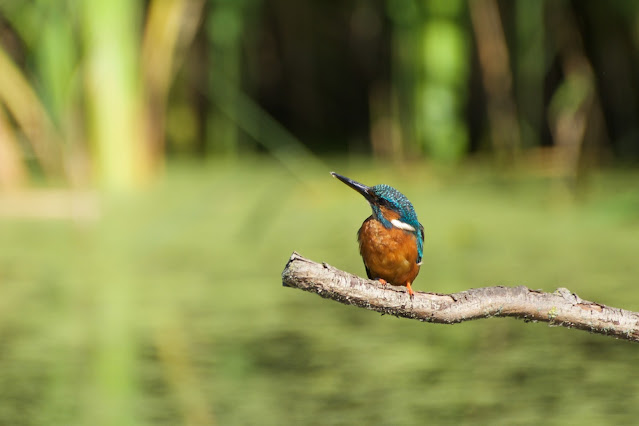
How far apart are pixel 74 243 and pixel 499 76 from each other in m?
Result: 1.51

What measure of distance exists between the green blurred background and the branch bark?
354 mm

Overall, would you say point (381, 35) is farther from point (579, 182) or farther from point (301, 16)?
point (579, 182)

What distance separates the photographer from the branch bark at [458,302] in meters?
1.07

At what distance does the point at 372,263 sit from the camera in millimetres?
1333

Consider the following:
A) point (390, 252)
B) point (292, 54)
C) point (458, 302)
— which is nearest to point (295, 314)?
point (390, 252)

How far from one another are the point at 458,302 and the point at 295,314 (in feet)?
3.49

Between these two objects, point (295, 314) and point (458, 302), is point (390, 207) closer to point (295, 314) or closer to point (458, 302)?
point (458, 302)

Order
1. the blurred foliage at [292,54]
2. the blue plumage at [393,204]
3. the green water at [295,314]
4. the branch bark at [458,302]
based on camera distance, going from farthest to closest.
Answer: the blurred foliage at [292,54]
the green water at [295,314]
the blue plumage at [393,204]
the branch bark at [458,302]

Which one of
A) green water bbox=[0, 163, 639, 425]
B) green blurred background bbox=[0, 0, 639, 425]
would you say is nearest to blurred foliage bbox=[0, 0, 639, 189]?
green blurred background bbox=[0, 0, 639, 425]

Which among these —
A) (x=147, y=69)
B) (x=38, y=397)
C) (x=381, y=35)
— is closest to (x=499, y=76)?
(x=381, y=35)

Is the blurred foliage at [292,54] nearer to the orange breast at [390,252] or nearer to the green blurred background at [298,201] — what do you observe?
the green blurred background at [298,201]

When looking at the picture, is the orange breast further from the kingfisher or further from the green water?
the green water

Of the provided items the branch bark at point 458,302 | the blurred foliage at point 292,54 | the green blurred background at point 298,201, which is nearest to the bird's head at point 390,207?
the branch bark at point 458,302

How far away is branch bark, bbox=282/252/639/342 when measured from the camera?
1072mm
